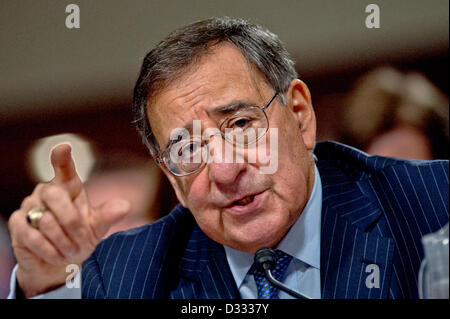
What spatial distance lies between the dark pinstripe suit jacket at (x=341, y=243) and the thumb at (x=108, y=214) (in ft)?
0.21

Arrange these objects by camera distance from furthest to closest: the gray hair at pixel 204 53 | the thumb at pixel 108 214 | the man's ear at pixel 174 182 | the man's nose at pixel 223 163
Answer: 1. the thumb at pixel 108 214
2. the man's ear at pixel 174 182
3. the gray hair at pixel 204 53
4. the man's nose at pixel 223 163

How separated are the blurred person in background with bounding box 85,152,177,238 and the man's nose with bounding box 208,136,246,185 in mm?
405

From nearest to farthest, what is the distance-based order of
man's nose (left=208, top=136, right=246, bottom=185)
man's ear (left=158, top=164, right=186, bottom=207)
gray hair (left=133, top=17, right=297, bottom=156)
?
man's nose (left=208, top=136, right=246, bottom=185)
gray hair (left=133, top=17, right=297, bottom=156)
man's ear (left=158, top=164, right=186, bottom=207)

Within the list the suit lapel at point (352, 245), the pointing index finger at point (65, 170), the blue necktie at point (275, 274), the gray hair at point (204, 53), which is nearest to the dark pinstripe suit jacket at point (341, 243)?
the suit lapel at point (352, 245)

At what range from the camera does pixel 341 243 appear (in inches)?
65.1

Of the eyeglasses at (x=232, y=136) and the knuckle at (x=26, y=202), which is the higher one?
the eyeglasses at (x=232, y=136)

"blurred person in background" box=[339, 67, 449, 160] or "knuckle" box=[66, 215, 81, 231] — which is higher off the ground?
"blurred person in background" box=[339, 67, 449, 160]

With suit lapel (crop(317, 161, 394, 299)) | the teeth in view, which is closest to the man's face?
the teeth

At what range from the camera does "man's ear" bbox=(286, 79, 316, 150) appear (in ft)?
5.63

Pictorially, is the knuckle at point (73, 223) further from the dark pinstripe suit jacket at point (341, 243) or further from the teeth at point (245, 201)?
the teeth at point (245, 201)

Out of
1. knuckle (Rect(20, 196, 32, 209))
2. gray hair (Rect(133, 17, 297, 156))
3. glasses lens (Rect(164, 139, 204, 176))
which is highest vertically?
gray hair (Rect(133, 17, 297, 156))

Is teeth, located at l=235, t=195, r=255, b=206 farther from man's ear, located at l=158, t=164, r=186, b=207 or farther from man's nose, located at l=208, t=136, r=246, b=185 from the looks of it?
man's ear, located at l=158, t=164, r=186, b=207

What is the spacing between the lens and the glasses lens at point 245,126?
1.58 meters

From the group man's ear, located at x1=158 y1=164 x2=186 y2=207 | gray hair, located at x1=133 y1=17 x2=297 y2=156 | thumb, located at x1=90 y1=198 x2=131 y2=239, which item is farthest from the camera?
thumb, located at x1=90 y1=198 x2=131 y2=239
